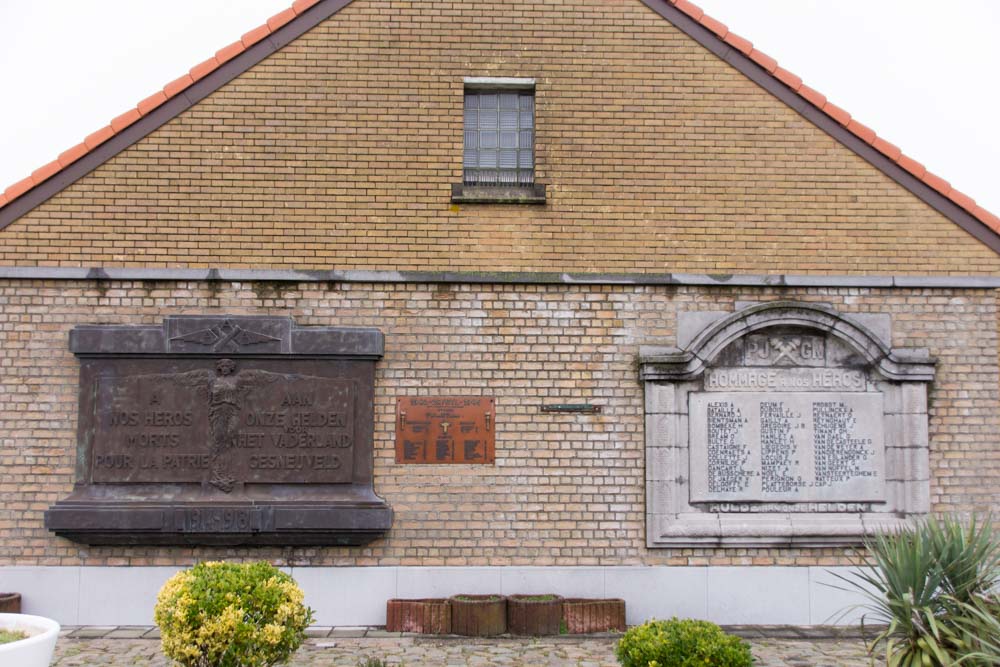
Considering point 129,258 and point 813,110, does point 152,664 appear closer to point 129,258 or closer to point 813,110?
point 129,258

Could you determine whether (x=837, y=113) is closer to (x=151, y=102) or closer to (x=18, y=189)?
(x=151, y=102)

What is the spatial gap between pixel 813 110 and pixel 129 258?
7533mm

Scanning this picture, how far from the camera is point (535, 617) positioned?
30.0 feet

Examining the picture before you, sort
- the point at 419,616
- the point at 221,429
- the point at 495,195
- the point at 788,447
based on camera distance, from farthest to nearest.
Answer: the point at 495,195
the point at 788,447
the point at 221,429
the point at 419,616

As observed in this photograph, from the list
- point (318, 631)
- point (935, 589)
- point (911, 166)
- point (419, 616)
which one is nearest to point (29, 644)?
point (318, 631)

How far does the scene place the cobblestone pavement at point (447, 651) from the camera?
8.16 metres

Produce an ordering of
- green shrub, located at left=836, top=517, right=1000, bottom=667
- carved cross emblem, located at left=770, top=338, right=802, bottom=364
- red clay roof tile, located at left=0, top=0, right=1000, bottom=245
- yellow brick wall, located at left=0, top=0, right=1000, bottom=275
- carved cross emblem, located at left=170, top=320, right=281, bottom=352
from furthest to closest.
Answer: carved cross emblem, located at left=770, top=338, right=802, bottom=364, yellow brick wall, located at left=0, top=0, right=1000, bottom=275, red clay roof tile, located at left=0, top=0, right=1000, bottom=245, carved cross emblem, located at left=170, top=320, right=281, bottom=352, green shrub, located at left=836, top=517, right=1000, bottom=667

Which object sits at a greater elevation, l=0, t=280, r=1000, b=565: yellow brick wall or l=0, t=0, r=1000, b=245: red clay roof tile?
l=0, t=0, r=1000, b=245: red clay roof tile

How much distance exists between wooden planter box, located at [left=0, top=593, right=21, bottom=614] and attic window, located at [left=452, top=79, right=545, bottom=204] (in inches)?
248

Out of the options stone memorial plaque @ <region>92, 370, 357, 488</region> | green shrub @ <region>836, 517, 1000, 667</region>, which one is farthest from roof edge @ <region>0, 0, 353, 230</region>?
green shrub @ <region>836, 517, 1000, 667</region>

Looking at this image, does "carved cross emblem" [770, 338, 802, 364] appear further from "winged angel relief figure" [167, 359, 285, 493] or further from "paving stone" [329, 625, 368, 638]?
"winged angel relief figure" [167, 359, 285, 493]

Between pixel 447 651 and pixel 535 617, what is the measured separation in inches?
40.1

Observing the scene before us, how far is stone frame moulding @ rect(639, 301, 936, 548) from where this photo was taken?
9.70 metres

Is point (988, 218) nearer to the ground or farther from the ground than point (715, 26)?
nearer to the ground
